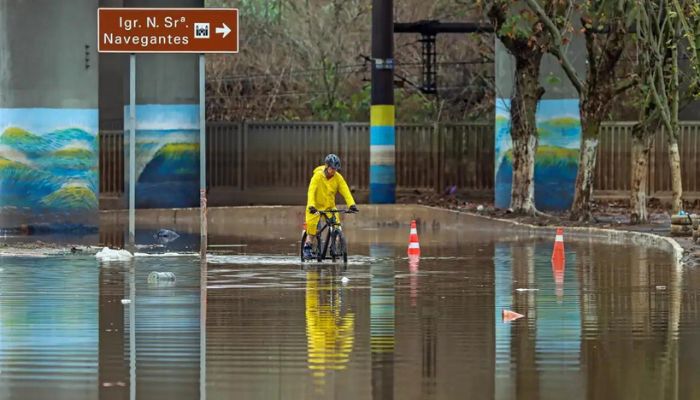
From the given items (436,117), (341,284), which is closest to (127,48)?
(341,284)

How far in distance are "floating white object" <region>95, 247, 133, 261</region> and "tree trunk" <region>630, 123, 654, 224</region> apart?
12.5 metres

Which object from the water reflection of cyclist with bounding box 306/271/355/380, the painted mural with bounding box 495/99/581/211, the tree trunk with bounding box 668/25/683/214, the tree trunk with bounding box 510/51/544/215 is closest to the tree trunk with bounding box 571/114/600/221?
the tree trunk with bounding box 510/51/544/215

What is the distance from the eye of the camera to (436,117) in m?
52.6

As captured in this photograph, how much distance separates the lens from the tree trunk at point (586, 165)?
37750 mm

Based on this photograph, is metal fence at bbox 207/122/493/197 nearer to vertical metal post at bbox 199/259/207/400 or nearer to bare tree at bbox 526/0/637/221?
bare tree at bbox 526/0/637/221

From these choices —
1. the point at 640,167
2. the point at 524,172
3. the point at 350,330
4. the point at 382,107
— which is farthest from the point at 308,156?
the point at 350,330

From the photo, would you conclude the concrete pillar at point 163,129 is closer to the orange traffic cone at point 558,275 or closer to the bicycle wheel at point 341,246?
the bicycle wheel at point 341,246

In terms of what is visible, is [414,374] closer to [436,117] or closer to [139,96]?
[139,96]

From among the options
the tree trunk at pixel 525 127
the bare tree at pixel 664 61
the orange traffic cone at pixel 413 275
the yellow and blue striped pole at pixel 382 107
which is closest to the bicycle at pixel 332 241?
the orange traffic cone at pixel 413 275

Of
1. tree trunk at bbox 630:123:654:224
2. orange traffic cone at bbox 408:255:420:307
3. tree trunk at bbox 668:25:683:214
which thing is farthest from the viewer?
tree trunk at bbox 630:123:654:224

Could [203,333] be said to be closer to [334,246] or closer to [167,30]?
[334,246]

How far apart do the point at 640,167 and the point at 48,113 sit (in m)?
11.9

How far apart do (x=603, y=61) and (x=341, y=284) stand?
1558 centimetres

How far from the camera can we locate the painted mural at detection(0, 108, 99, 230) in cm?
3447
